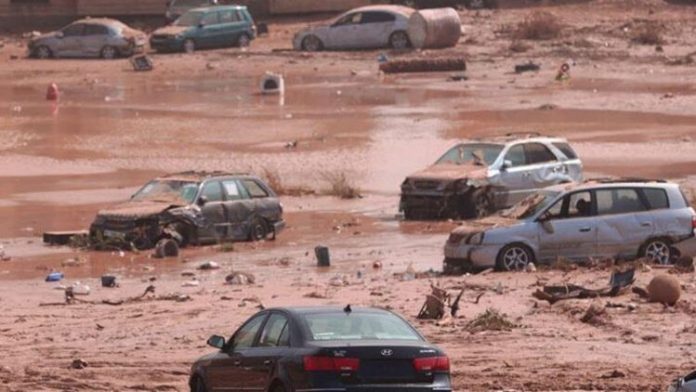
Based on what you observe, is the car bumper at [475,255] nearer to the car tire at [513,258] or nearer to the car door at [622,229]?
the car tire at [513,258]

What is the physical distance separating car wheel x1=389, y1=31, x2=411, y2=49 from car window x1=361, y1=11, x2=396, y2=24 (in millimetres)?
570

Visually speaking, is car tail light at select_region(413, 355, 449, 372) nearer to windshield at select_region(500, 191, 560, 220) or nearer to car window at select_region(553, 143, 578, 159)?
windshield at select_region(500, 191, 560, 220)

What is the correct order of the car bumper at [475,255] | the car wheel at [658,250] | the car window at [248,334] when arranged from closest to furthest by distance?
the car window at [248,334] → the car bumper at [475,255] → the car wheel at [658,250]

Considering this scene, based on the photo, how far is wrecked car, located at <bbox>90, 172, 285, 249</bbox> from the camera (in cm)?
2934

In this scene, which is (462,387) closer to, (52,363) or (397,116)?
(52,363)

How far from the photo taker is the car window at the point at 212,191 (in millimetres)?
30406

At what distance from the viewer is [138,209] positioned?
2972 cm

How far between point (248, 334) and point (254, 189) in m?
15.4

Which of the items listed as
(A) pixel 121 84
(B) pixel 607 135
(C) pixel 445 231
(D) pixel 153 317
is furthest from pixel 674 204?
(A) pixel 121 84

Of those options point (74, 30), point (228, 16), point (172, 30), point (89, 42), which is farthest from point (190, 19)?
point (74, 30)

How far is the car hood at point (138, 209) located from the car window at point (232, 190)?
102 centimetres

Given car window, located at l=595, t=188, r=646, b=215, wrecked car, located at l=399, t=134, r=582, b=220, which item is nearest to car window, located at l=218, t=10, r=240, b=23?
wrecked car, located at l=399, t=134, r=582, b=220

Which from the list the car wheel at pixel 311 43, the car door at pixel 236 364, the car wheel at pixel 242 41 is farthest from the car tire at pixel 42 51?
the car door at pixel 236 364

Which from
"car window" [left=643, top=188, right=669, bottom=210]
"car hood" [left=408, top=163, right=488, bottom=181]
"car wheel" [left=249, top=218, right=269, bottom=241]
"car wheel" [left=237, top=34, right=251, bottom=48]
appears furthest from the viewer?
"car wheel" [left=237, top=34, right=251, bottom=48]
